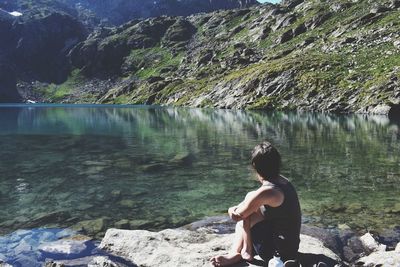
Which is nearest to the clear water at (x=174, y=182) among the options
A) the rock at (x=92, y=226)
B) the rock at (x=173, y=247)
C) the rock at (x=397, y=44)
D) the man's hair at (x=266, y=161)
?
the rock at (x=92, y=226)

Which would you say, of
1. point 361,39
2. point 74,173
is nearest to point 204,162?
point 74,173

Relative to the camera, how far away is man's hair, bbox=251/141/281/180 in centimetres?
937

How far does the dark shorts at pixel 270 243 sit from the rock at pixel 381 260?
127 inches

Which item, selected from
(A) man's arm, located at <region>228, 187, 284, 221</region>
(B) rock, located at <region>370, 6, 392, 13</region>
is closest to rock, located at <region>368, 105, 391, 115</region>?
(A) man's arm, located at <region>228, 187, 284, 221</region>

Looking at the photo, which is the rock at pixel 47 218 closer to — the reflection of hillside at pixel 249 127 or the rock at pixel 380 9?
the reflection of hillside at pixel 249 127

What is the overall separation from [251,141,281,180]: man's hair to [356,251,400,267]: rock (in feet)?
15.9

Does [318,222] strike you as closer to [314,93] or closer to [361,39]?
[314,93]

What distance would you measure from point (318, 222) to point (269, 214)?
8950 mm

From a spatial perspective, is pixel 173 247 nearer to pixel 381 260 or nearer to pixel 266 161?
pixel 266 161

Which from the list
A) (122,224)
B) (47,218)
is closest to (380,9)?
(122,224)

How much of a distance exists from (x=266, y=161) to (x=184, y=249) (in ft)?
15.7

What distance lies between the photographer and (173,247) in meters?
12.9

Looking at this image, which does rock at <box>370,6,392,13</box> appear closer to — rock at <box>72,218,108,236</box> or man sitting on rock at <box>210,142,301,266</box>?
rock at <box>72,218,108,236</box>

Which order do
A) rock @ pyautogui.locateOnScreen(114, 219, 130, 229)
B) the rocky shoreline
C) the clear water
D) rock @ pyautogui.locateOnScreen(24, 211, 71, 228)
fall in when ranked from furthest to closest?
the clear water, rock @ pyautogui.locateOnScreen(24, 211, 71, 228), rock @ pyautogui.locateOnScreen(114, 219, 130, 229), the rocky shoreline
